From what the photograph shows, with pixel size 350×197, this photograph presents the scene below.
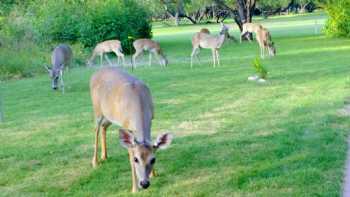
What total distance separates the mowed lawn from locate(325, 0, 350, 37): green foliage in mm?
17793

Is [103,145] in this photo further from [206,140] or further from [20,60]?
[20,60]

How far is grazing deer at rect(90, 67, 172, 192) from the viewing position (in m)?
6.80

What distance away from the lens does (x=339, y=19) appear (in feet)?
119

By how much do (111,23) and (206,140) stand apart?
24471 mm

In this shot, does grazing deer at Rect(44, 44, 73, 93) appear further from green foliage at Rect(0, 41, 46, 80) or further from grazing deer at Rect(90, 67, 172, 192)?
grazing deer at Rect(90, 67, 172, 192)

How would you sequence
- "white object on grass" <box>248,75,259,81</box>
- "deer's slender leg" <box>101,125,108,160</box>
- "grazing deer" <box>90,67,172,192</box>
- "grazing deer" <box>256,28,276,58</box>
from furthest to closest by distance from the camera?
"grazing deer" <box>256,28,276,58</box>
"white object on grass" <box>248,75,259,81</box>
"deer's slender leg" <box>101,125,108,160</box>
"grazing deer" <box>90,67,172,192</box>

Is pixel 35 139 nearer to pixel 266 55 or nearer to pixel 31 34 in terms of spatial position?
pixel 266 55

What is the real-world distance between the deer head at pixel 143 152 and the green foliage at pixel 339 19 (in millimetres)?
30390

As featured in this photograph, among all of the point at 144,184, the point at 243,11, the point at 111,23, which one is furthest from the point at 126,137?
the point at 243,11

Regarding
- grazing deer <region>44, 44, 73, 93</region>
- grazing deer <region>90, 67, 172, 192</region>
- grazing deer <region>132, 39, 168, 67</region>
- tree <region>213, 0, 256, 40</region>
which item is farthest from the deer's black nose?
tree <region>213, 0, 256, 40</region>

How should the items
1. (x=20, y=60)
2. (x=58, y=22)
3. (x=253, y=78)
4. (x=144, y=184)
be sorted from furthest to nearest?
(x=58, y=22) < (x=20, y=60) < (x=253, y=78) < (x=144, y=184)

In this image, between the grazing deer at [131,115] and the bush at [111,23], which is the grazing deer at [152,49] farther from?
the grazing deer at [131,115]

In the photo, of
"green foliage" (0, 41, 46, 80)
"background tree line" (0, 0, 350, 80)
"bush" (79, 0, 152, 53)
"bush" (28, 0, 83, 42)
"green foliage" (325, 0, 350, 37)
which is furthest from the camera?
"green foliage" (325, 0, 350, 37)

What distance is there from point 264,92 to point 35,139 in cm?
601
